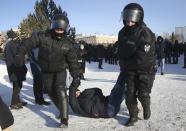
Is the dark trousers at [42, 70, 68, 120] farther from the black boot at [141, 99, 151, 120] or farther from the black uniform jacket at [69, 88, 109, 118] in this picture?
the black boot at [141, 99, 151, 120]

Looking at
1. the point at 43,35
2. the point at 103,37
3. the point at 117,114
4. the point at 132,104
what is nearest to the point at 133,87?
the point at 132,104

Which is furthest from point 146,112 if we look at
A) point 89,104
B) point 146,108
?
point 89,104

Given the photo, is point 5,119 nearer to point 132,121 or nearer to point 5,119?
point 5,119

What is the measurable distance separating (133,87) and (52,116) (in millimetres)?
1746

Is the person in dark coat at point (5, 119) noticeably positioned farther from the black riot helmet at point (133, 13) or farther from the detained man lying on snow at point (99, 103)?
the black riot helmet at point (133, 13)

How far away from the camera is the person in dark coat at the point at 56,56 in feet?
9.39

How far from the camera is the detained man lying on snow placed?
337cm

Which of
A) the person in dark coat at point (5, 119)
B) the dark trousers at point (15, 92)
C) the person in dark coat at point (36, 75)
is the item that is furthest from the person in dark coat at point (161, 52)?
the person in dark coat at point (5, 119)

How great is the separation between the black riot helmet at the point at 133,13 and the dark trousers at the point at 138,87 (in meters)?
0.84

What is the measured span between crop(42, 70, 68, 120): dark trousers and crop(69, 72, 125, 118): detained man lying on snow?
30 centimetres

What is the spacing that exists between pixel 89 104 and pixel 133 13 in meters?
1.78

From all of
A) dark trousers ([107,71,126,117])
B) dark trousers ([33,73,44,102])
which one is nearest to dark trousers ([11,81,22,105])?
dark trousers ([33,73,44,102])

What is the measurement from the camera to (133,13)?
2760 millimetres

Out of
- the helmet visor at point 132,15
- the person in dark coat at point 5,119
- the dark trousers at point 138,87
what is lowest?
the person in dark coat at point 5,119
